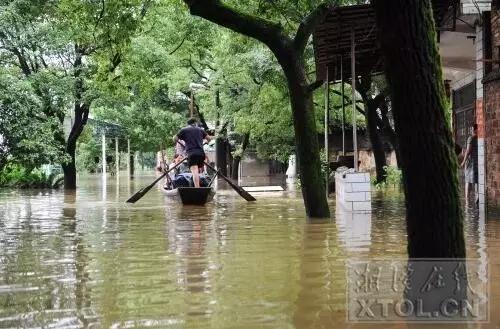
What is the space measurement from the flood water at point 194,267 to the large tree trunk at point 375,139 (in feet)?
32.7

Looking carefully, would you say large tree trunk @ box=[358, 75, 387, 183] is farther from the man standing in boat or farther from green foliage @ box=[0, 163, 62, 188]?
green foliage @ box=[0, 163, 62, 188]

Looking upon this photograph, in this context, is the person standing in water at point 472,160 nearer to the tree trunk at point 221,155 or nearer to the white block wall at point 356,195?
the white block wall at point 356,195

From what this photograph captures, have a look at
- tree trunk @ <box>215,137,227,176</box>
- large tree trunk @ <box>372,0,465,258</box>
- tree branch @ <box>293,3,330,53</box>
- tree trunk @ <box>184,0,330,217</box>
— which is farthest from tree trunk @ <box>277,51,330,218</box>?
tree trunk @ <box>215,137,227,176</box>

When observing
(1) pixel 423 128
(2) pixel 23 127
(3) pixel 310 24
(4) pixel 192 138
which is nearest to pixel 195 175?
(4) pixel 192 138

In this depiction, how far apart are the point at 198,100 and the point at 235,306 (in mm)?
29664

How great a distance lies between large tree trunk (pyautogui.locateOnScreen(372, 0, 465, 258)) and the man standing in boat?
1182 cm

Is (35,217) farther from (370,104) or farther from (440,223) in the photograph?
(370,104)

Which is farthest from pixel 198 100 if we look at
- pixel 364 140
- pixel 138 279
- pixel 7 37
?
pixel 138 279

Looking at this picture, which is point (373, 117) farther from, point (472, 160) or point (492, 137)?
point (492, 137)

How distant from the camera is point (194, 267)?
6.46 metres

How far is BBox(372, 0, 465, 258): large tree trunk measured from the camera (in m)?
3.95

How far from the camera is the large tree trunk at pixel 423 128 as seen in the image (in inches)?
156

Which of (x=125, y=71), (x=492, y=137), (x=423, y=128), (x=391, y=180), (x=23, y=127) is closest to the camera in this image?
(x=423, y=128)

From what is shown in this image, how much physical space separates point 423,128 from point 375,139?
18.9 meters
